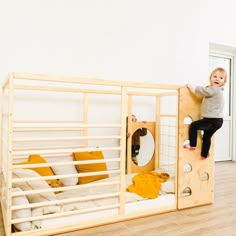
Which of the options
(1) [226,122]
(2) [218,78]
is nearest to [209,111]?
(2) [218,78]

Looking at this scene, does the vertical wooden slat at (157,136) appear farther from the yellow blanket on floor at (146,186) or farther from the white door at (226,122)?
the white door at (226,122)

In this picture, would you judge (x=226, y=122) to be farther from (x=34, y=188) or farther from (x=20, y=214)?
(x=20, y=214)

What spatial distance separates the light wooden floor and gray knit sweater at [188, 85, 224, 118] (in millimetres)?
885

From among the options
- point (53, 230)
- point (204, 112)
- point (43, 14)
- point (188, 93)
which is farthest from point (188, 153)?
point (43, 14)

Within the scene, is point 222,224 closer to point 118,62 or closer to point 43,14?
point 118,62

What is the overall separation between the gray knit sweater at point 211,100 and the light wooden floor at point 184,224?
2.90 ft

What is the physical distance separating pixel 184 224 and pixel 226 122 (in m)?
3.29

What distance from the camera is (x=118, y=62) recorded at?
3.49 metres

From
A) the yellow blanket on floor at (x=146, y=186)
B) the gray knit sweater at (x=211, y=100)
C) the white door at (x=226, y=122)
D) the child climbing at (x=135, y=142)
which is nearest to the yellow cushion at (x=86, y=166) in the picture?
the yellow blanket on floor at (x=146, y=186)

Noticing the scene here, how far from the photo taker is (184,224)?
2152 mm

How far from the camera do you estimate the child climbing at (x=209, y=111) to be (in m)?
2.42

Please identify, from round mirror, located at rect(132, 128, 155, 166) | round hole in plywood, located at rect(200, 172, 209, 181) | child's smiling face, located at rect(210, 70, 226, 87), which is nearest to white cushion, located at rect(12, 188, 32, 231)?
round hole in plywood, located at rect(200, 172, 209, 181)

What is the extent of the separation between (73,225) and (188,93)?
152 centimetres

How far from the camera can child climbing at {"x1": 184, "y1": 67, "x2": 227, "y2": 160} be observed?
7.93 ft
